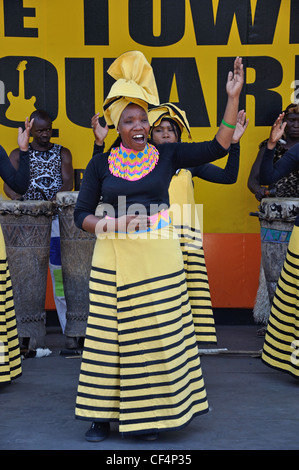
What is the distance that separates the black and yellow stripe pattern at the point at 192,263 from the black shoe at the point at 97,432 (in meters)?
1.63

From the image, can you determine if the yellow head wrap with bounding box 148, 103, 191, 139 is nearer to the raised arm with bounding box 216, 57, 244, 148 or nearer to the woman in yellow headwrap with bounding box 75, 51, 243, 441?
the woman in yellow headwrap with bounding box 75, 51, 243, 441

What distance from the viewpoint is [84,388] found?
3.77m

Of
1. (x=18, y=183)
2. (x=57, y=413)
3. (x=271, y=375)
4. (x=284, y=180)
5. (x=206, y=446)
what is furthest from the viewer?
(x=284, y=180)

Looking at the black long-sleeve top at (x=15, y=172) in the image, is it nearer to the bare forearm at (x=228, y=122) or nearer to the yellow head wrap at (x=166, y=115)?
the yellow head wrap at (x=166, y=115)

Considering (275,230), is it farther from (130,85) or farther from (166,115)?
(130,85)

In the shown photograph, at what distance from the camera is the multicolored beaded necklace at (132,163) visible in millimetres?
3730

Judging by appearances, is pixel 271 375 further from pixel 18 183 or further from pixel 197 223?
pixel 18 183

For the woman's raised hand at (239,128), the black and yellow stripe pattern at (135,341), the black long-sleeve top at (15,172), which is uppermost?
the woman's raised hand at (239,128)

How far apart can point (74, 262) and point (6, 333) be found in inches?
55.3

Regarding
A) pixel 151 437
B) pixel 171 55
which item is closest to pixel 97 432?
pixel 151 437

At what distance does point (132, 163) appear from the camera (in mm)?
3748

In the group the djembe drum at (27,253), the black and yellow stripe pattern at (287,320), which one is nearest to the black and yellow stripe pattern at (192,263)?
the black and yellow stripe pattern at (287,320)

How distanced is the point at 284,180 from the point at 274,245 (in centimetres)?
100

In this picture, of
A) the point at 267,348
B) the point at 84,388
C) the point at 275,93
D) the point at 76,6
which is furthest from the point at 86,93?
the point at 84,388
